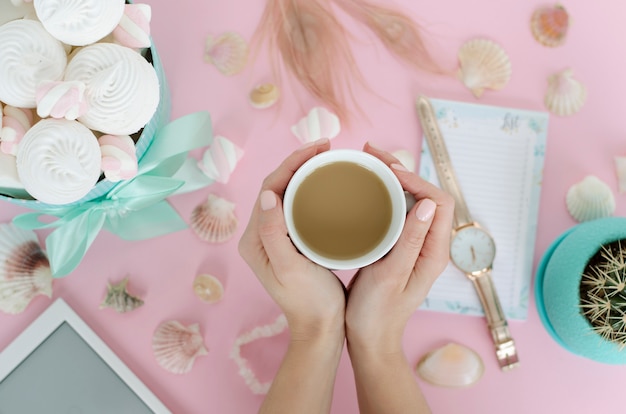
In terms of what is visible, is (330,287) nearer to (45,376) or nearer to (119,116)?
(119,116)

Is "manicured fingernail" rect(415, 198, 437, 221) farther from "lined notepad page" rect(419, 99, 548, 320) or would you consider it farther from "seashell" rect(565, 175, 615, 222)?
"seashell" rect(565, 175, 615, 222)

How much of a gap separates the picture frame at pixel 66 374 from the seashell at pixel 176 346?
0.14 feet

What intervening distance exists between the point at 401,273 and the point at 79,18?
0.39 metres

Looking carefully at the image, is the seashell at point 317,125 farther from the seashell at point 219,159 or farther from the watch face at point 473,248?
the watch face at point 473,248

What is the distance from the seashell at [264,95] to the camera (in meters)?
0.74

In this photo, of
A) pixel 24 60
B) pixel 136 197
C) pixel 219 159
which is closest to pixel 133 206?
pixel 136 197

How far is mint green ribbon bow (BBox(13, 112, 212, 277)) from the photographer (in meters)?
0.59

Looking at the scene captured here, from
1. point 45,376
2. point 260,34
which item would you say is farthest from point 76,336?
point 260,34

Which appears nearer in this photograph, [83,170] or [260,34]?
[83,170]

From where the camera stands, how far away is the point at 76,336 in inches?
28.2

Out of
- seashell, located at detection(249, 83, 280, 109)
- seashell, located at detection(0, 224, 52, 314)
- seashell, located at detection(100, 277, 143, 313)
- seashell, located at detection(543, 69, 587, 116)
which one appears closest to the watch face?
seashell, located at detection(543, 69, 587, 116)

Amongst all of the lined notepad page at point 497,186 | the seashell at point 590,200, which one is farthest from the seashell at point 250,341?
the seashell at point 590,200

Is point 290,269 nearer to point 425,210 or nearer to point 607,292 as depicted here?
point 425,210

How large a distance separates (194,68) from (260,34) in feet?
0.35
